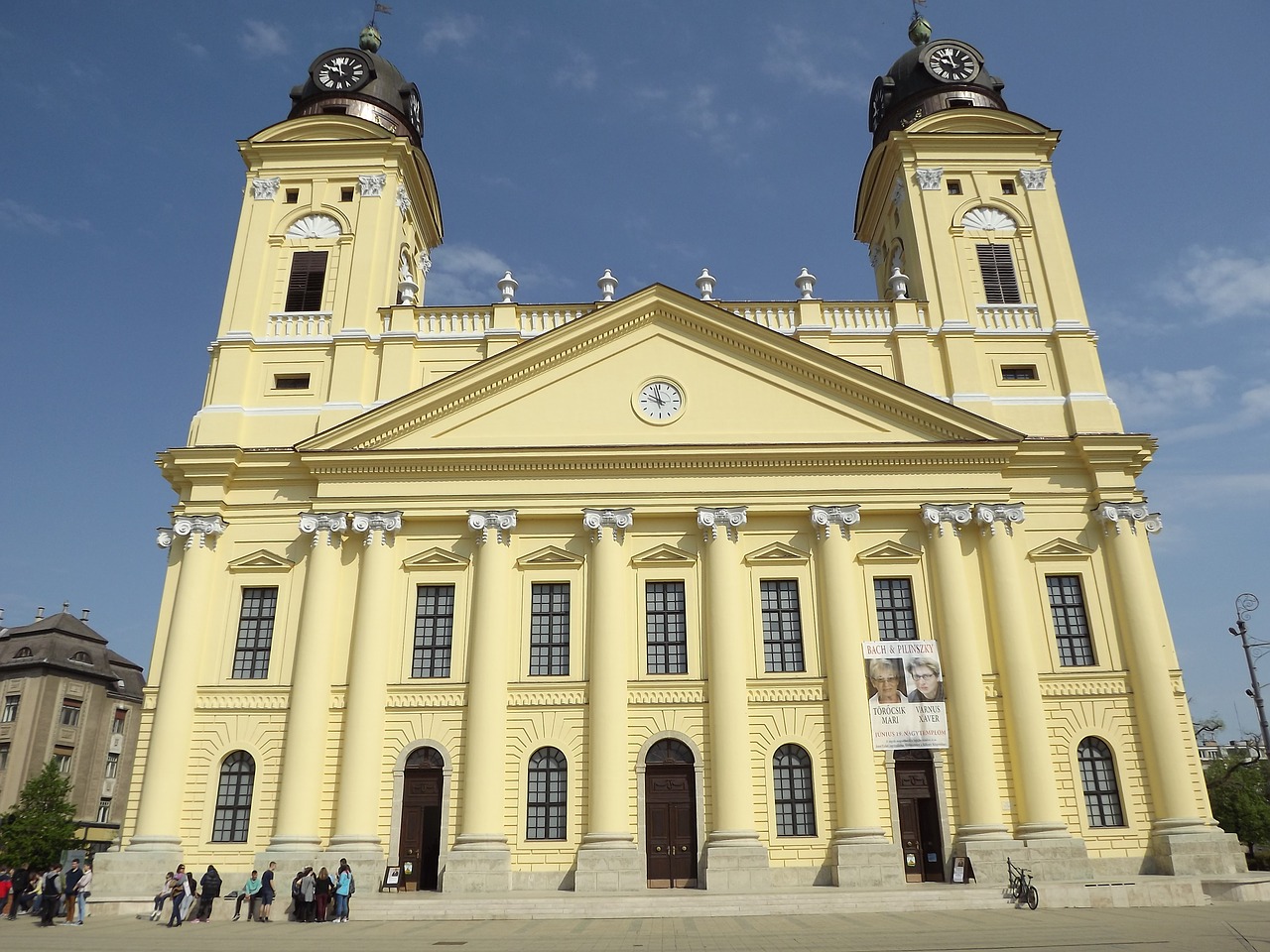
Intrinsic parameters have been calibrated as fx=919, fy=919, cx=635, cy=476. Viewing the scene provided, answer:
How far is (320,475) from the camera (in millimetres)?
26781

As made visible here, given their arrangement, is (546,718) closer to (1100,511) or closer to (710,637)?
(710,637)

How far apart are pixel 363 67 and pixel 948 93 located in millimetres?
22013

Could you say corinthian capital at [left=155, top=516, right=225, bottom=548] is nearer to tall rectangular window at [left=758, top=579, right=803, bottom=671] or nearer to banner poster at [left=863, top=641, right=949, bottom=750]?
tall rectangular window at [left=758, top=579, right=803, bottom=671]

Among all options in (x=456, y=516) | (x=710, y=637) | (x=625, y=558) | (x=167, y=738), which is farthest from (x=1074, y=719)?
(x=167, y=738)

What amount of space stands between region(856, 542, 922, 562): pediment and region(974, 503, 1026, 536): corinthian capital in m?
1.99

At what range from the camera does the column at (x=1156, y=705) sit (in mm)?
22906

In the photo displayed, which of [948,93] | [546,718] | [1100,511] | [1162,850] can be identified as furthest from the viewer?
[948,93]

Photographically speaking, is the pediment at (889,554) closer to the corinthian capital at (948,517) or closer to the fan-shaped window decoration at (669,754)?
the corinthian capital at (948,517)

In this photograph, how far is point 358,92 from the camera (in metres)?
34.2

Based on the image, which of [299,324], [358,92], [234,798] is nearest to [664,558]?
[234,798]

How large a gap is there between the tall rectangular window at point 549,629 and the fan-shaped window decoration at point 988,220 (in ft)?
62.2

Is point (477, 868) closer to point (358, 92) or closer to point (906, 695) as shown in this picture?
point (906, 695)

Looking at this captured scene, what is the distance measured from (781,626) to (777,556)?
1.98 m

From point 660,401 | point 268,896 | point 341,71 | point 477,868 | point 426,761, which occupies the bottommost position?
point 268,896
